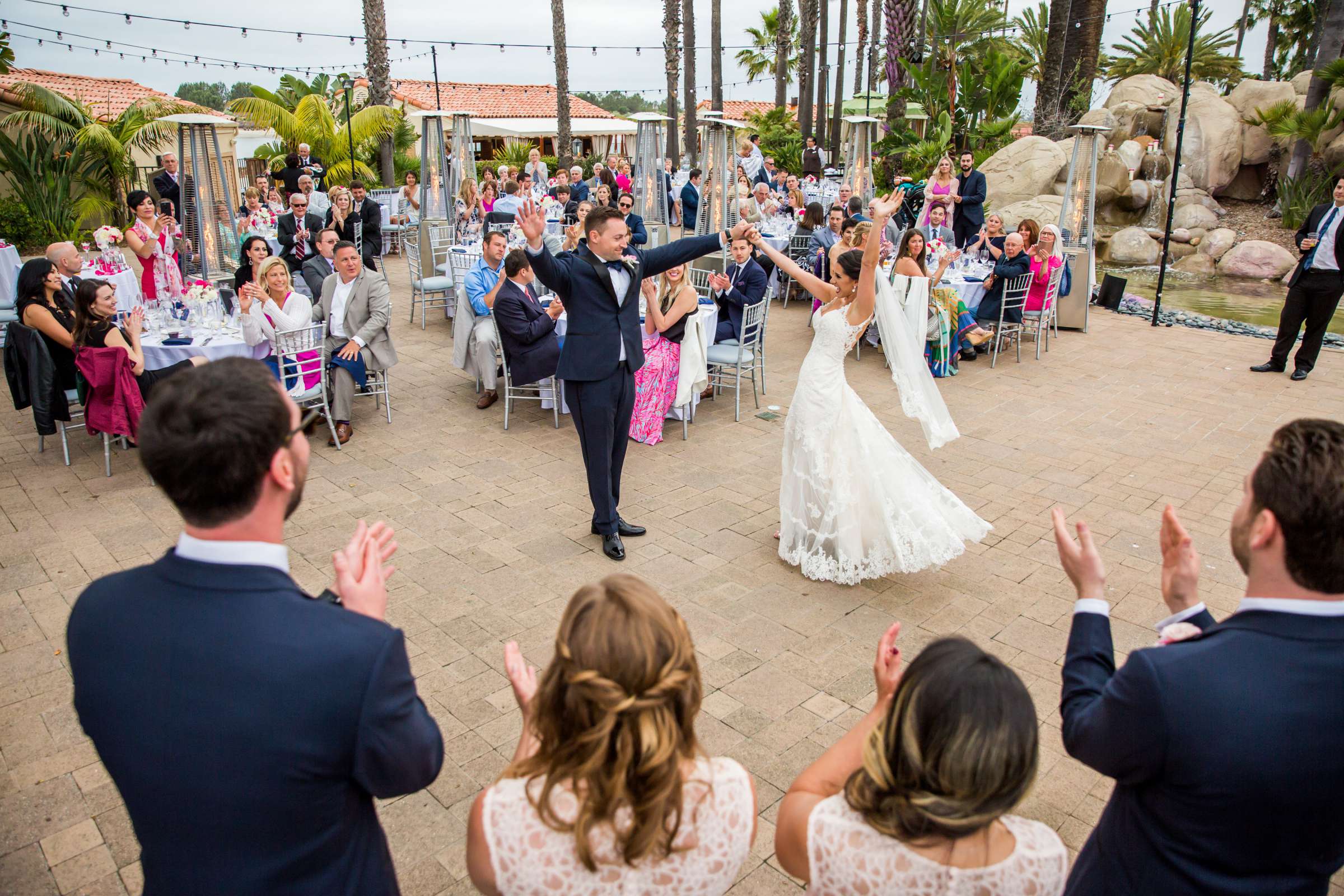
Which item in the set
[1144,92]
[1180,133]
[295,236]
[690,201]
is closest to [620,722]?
[295,236]

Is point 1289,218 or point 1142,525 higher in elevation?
point 1289,218

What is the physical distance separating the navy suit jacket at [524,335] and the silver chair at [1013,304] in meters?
4.66

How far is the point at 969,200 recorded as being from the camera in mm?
10859

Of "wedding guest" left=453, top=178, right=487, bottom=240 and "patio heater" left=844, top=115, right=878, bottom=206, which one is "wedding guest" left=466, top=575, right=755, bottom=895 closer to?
"wedding guest" left=453, top=178, right=487, bottom=240

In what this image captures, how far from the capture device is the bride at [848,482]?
436 centimetres

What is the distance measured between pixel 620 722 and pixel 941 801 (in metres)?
0.49

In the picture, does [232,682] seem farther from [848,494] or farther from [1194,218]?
[1194,218]

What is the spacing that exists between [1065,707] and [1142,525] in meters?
4.23

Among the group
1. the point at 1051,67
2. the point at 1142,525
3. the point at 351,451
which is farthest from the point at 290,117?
the point at 1142,525

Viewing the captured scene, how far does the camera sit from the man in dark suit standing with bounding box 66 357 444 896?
123cm

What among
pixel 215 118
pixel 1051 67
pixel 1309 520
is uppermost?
pixel 1051 67

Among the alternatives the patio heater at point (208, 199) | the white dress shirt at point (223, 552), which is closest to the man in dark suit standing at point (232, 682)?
the white dress shirt at point (223, 552)

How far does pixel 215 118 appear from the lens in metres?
9.77

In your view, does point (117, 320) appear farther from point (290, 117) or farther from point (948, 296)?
point (290, 117)
